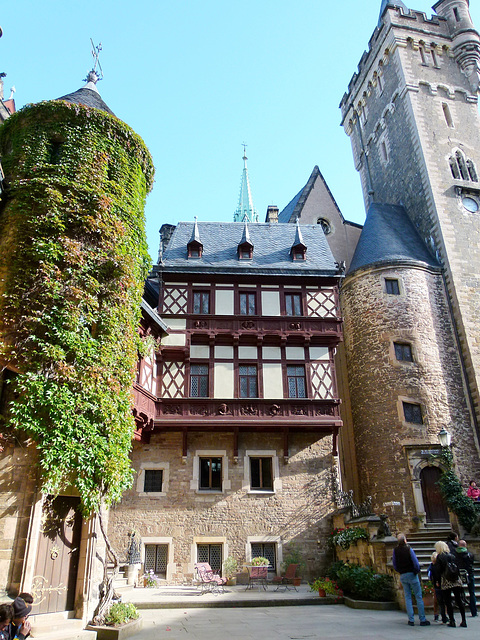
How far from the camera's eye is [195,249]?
18.8m

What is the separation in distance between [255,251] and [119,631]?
45.8 ft

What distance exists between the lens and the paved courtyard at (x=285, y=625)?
7930mm

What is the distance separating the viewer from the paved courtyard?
7930 millimetres

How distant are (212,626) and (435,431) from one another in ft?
39.2

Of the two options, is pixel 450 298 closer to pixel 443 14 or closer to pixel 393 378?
pixel 393 378

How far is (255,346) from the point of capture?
17.1m

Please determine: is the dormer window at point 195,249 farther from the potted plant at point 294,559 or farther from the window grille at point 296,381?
the potted plant at point 294,559

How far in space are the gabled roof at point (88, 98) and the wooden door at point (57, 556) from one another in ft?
33.3

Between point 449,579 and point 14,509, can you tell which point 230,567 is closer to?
point 449,579

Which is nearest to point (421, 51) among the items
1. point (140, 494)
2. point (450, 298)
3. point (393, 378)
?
point (450, 298)

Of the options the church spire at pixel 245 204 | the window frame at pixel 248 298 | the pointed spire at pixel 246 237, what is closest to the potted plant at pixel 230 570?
the window frame at pixel 248 298

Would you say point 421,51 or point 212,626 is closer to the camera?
point 212,626

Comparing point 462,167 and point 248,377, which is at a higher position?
point 462,167

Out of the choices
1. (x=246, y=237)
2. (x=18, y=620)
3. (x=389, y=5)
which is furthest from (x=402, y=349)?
(x=389, y=5)
